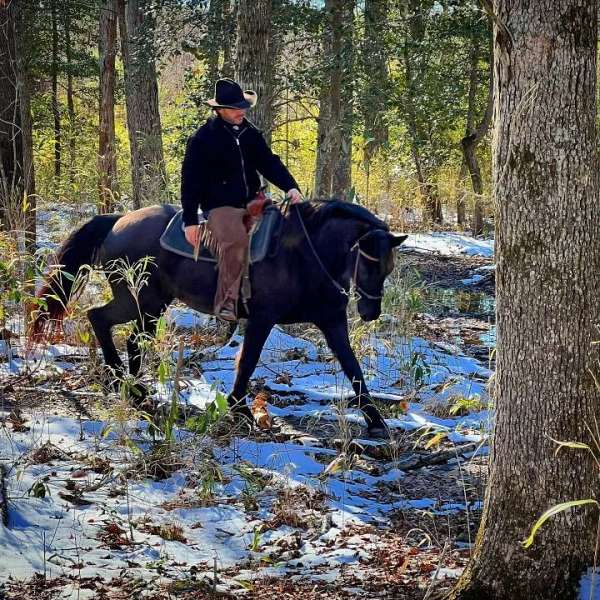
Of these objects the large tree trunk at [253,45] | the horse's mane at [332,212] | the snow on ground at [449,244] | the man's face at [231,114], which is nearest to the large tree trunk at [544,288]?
the horse's mane at [332,212]

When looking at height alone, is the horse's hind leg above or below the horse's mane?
below

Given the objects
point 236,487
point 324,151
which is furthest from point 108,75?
point 236,487

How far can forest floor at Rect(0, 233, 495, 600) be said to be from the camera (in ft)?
14.6

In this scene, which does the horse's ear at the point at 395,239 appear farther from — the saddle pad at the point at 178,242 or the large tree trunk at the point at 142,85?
the large tree trunk at the point at 142,85

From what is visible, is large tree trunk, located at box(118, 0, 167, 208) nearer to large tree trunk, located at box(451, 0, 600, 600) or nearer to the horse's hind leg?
the horse's hind leg

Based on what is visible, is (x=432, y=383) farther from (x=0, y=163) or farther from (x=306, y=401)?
(x=0, y=163)

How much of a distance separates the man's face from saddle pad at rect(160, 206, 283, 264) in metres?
0.75

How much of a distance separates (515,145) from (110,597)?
2.71m

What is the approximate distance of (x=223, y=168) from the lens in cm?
721

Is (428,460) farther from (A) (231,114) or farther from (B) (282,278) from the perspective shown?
(A) (231,114)

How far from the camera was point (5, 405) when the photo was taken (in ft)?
23.0

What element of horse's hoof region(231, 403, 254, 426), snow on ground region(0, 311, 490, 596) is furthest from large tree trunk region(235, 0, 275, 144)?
horse's hoof region(231, 403, 254, 426)

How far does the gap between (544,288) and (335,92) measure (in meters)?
12.9

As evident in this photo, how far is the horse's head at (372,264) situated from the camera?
6844 mm
